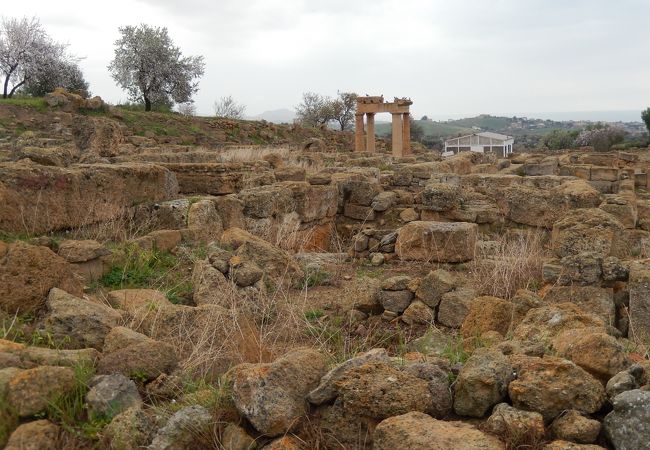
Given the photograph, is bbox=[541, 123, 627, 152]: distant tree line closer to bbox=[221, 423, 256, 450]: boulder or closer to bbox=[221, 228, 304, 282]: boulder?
bbox=[221, 228, 304, 282]: boulder

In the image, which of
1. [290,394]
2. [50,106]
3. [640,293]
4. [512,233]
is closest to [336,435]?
[290,394]

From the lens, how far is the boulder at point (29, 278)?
413 cm

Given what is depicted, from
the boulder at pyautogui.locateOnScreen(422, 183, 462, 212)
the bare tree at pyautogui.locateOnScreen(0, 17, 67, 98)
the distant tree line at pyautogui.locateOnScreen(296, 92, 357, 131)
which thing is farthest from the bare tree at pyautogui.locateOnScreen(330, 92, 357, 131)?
the boulder at pyautogui.locateOnScreen(422, 183, 462, 212)

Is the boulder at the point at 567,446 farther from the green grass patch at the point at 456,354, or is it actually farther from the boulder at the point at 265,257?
Answer: the boulder at the point at 265,257

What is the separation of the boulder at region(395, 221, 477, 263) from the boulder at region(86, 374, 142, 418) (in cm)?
472

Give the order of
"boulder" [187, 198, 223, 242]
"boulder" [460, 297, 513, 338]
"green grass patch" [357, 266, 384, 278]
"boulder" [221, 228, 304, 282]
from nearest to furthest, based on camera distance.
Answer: "boulder" [460, 297, 513, 338] → "boulder" [221, 228, 304, 282] → "green grass patch" [357, 266, 384, 278] → "boulder" [187, 198, 223, 242]

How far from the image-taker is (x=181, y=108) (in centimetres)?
4931

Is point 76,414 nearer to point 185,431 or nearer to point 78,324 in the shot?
point 185,431

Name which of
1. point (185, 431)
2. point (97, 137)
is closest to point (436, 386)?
point (185, 431)

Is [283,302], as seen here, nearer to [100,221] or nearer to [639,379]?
[100,221]

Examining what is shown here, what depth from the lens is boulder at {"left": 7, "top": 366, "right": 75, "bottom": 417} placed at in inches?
109

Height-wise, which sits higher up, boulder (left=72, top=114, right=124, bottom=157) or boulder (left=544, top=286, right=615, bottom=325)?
boulder (left=72, top=114, right=124, bottom=157)

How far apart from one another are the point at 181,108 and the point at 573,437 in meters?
49.7

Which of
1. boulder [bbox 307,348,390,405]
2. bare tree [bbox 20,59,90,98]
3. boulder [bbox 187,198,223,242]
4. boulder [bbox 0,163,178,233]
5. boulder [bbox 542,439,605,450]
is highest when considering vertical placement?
bare tree [bbox 20,59,90,98]
